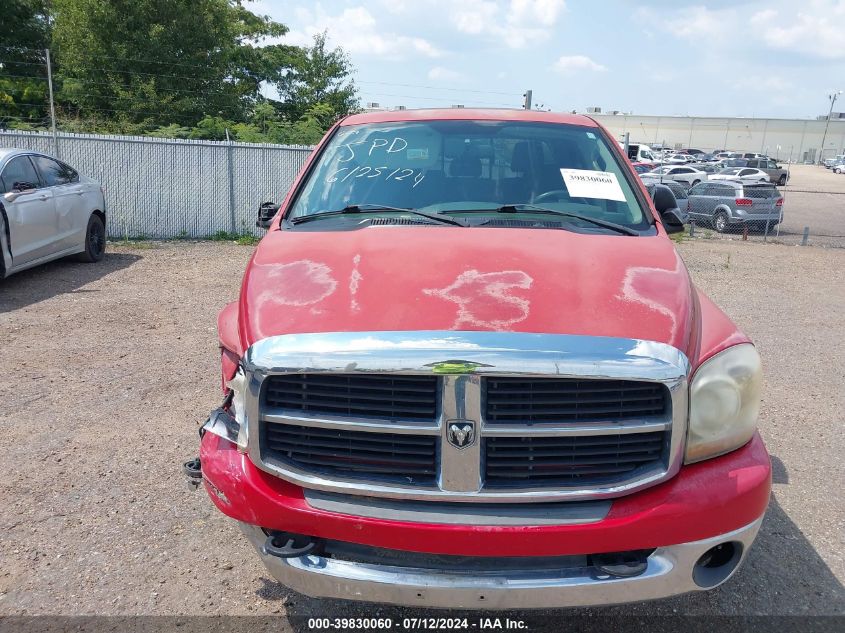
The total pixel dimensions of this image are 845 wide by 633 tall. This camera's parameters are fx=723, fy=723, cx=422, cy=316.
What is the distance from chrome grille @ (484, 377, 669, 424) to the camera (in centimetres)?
227

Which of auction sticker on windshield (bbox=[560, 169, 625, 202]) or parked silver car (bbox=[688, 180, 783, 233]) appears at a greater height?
auction sticker on windshield (bbox=[560, 169, 625, 202])

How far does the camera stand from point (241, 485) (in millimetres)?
2451

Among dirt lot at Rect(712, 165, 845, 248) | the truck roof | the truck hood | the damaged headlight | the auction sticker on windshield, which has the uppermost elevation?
the truck roof

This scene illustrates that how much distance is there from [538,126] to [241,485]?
2691mm

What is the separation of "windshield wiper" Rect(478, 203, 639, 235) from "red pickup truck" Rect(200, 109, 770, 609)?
2.44 feet

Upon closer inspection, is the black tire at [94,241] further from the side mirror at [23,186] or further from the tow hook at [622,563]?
the tow hook at [622,563]

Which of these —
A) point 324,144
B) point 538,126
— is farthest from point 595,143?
point 324,144

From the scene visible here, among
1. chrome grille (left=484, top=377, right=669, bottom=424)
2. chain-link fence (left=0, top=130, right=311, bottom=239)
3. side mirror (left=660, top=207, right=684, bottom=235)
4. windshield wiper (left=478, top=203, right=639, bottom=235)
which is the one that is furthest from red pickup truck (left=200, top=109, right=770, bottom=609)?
chain-link fence (left=0, top=130, right=311, bottom=239)

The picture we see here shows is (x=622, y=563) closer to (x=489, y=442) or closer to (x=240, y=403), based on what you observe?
(x=489, y=442)

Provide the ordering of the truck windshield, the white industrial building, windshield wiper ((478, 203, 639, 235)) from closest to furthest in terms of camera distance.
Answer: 1. windshield wiper ((478, 203, 639, 235))
2. the truck windshield
3. the white industrial building

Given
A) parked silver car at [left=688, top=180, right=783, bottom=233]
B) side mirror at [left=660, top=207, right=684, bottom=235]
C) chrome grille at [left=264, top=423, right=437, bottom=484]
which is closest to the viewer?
chrome grille at [left=264, top=423, right=437, bottom=484]

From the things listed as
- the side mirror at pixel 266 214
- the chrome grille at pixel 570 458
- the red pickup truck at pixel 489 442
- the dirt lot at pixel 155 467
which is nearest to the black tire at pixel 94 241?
the dirt lot at pixel 155 467

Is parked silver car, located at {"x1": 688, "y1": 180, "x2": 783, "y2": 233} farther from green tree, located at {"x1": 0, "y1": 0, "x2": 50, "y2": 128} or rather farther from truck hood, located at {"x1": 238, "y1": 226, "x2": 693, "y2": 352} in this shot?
green tree, located at {"x1": 0, "y1": 0, "x2": 50, "y2": 128}

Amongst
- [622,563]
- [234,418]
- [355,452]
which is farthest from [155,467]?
[622,563]
